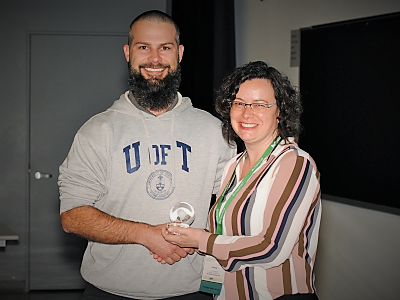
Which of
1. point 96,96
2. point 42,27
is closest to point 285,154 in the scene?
point 96,96

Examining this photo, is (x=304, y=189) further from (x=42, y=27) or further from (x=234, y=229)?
(x=42, y=27)

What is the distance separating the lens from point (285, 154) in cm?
178

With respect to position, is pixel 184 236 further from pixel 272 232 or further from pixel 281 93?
pixel 281 93

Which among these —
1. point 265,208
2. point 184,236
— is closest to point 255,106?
point 265,208

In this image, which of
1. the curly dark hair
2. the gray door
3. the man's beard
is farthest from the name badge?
the gray door

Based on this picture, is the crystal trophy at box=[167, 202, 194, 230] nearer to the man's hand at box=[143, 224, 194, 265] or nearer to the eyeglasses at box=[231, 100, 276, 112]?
the man's hand at box=[143, 224, 194, 265]

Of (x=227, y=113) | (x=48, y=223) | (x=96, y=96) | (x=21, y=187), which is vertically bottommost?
(x=48, y=223)

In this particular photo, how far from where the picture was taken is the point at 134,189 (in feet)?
6.61

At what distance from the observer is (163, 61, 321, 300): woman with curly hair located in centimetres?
170

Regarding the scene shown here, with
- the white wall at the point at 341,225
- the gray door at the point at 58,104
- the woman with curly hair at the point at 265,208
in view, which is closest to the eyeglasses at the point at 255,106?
the woman with curly hair at the point at 265,208

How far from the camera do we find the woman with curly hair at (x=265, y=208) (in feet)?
5.58

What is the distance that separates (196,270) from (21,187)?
3337 millimetres

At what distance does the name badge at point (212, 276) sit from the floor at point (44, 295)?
10.8ft

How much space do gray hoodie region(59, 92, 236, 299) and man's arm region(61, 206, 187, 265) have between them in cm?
6
